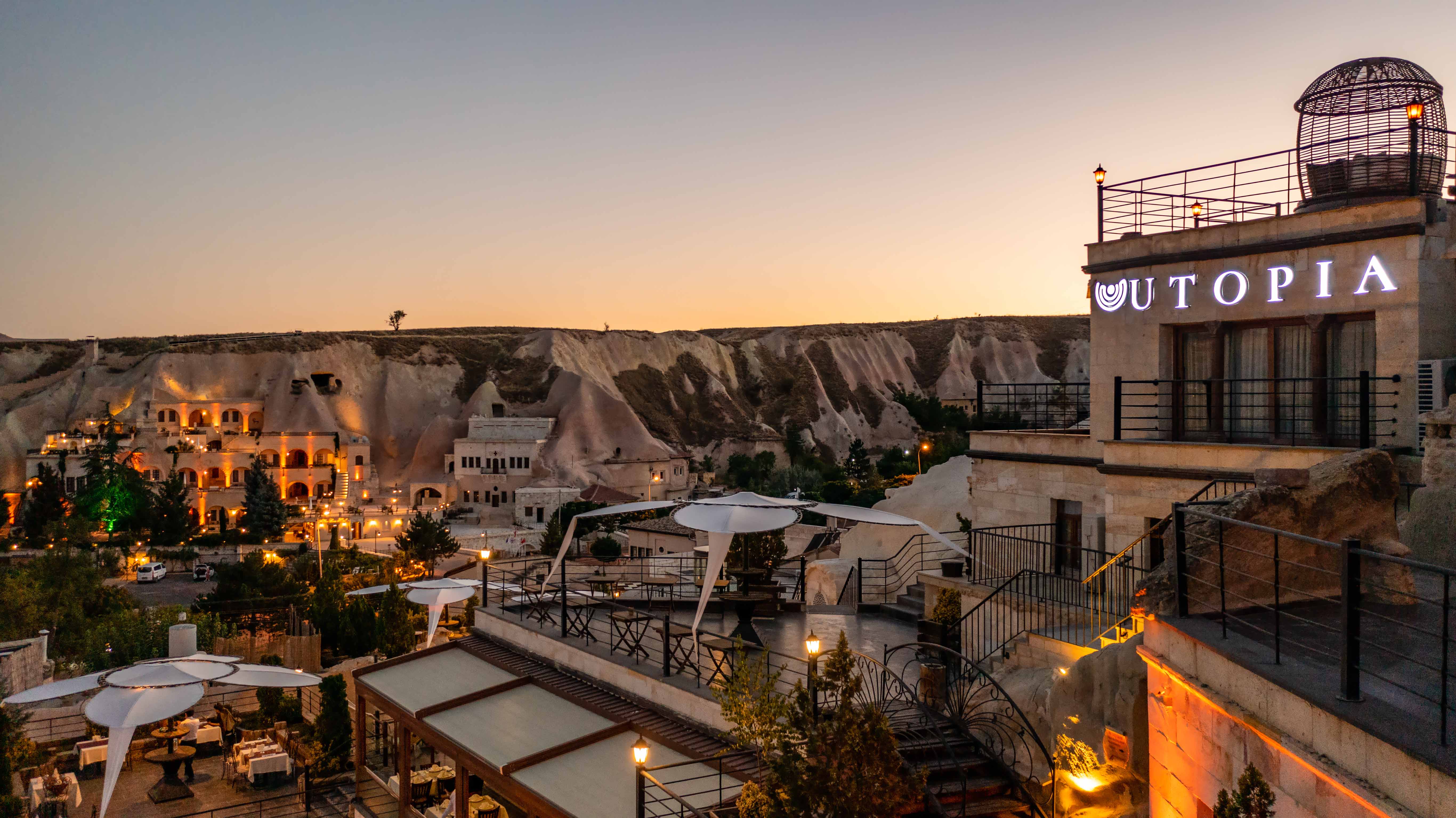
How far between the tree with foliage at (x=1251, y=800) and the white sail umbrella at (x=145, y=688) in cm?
1615

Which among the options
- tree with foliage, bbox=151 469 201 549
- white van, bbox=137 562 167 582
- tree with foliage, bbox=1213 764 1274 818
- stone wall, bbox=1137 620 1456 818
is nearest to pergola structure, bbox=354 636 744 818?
stone wall, bbox=1137 620 1456 818

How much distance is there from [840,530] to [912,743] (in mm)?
36904

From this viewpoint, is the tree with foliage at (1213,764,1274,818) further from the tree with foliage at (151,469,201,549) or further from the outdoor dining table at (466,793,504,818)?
the tree with foliage at (151,469,201,549)

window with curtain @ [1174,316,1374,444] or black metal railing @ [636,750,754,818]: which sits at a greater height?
window with curtain @ [1174,316,1374,444]

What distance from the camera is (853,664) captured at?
796 centimetres

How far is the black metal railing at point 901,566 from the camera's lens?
852 inches

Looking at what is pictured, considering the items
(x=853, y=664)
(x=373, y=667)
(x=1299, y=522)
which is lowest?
(x=373, y=667)

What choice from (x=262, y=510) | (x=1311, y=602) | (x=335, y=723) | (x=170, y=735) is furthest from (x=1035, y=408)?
(x=262, y=510)

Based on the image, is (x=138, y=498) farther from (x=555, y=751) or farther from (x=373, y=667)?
(x=555, y=751)

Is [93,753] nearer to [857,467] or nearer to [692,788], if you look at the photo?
[692,788]

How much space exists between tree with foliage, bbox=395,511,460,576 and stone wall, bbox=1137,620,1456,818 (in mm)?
46011

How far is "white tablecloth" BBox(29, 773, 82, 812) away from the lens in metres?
18.0

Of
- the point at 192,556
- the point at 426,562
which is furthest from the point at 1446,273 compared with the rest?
the point at 192,556

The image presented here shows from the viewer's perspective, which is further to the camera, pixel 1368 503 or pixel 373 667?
pixel 373 667
